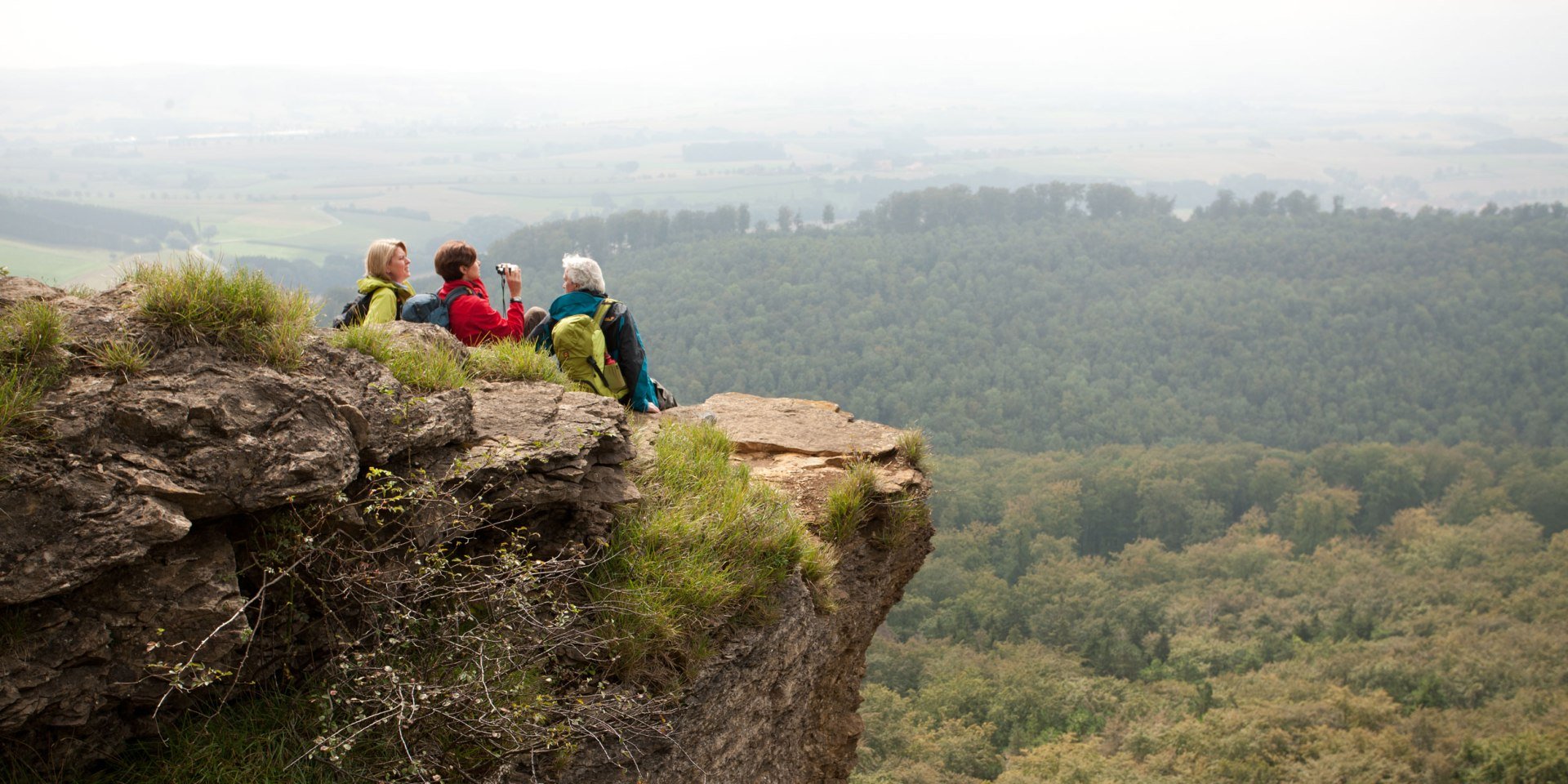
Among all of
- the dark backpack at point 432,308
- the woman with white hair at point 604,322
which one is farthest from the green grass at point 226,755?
the woman with white hair at point 604,322

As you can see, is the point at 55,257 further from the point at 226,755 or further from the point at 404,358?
the point at 226,755

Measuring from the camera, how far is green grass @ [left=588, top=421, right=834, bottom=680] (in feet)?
16.4

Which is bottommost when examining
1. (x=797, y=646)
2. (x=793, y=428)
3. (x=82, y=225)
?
(x=82, y=225)

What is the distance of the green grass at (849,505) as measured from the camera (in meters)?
7.11

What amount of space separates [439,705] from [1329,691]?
41.6 meters

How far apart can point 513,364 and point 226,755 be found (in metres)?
3.03

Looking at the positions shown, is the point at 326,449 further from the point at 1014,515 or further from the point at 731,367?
the point at 731,367

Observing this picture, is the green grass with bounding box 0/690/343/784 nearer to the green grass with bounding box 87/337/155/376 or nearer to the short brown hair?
the green grass with bounding box 87/337/155/376

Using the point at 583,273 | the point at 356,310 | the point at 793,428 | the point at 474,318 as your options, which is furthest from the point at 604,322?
the point at 793,428

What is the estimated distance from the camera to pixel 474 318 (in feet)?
22.9

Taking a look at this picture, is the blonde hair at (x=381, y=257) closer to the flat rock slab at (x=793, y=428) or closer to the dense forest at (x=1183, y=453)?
the flat rock slab at (x=793, y=428)

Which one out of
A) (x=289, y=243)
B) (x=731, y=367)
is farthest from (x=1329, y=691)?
(x=289, y=243)

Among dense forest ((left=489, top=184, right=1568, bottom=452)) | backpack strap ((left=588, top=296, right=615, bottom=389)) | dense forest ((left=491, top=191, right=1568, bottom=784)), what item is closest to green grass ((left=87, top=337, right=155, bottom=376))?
backpack strap ((left=588, top=296, right=615, bottom=389))

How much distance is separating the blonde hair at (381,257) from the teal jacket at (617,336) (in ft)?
3.74
